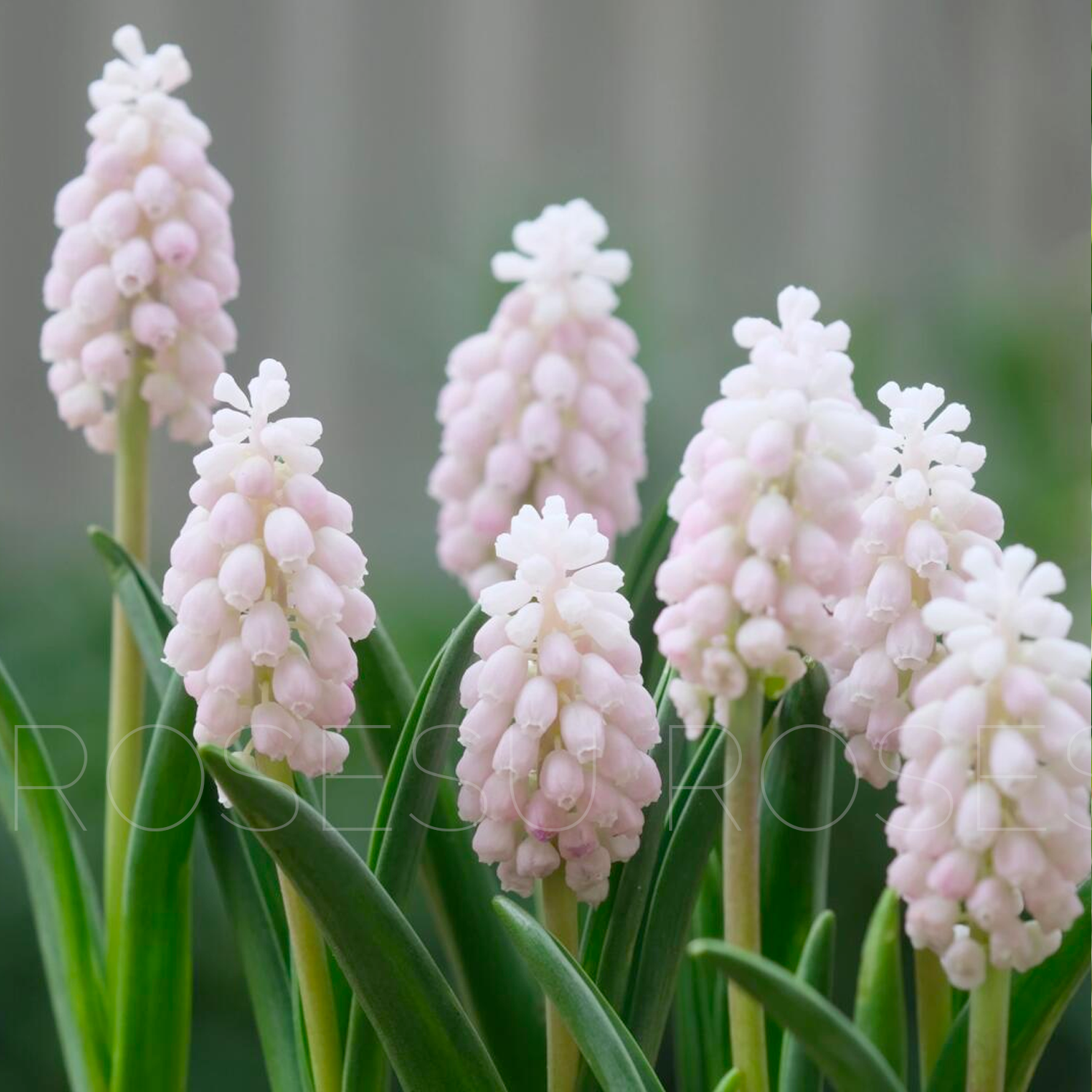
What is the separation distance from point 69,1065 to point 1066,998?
0.51m

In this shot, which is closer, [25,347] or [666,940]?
[666,940]

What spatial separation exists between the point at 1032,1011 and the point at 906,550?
0.64 feet

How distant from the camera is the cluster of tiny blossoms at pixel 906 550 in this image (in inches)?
22.4

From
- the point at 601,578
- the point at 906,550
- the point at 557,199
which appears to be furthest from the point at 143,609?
the point at 557,199

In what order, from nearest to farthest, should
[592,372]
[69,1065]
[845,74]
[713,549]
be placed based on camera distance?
1. [713,549]
2. [69,1065]
3. [592,372]
4. [845,74]

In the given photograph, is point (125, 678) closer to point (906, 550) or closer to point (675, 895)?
point (675, 895)

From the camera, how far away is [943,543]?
0.56 m

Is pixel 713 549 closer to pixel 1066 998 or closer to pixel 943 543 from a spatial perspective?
pixel 943 543

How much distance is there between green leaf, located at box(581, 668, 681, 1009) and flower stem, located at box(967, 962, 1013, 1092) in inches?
5.7

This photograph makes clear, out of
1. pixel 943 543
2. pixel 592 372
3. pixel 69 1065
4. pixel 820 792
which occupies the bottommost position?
pixel 69 1065

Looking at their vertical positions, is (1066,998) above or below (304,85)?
below

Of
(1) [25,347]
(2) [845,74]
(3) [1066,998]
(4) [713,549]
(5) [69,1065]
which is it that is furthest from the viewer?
(2) [845,74]

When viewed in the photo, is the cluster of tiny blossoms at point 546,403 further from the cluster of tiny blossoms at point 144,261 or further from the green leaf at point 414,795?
the green leaf at point 414,795

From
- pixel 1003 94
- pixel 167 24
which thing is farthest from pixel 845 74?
pixel 167 24
